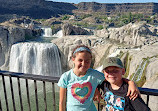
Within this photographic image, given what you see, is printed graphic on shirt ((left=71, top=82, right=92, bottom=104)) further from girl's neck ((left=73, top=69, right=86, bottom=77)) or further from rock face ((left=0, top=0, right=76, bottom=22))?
rock face ((left=0, top=0, right=76, bottom=22))

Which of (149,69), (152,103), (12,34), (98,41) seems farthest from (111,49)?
(12,34)

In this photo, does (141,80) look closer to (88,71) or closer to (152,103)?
(152,103)

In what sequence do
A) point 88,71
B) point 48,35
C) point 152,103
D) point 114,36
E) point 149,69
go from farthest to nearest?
point 48,35
point 114,36
point 149,69
point 152,103
point 88,71

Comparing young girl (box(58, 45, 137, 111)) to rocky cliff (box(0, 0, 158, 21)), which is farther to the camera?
rocky cliff (box(0, 0, 158, 21))

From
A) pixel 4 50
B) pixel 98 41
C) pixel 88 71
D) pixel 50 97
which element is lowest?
pixel 50 97

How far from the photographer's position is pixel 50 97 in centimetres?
1334

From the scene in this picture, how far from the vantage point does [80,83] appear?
1.99 m

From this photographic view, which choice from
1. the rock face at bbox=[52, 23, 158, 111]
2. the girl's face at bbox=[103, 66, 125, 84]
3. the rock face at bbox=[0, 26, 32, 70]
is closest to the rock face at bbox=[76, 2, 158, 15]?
the rock face at bbox=[0, 26, 32, 70]

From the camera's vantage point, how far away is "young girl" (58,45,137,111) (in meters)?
1.99

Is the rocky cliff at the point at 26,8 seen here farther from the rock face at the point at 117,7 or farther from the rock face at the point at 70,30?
the rock face at the point at 70,30

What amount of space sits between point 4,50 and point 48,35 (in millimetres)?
12856

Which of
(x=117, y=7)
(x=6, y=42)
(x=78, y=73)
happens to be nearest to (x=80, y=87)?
(x=78, y=73)

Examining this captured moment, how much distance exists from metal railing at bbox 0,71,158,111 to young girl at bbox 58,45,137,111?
0.98 feet

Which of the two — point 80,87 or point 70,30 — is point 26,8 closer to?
point 70,30
